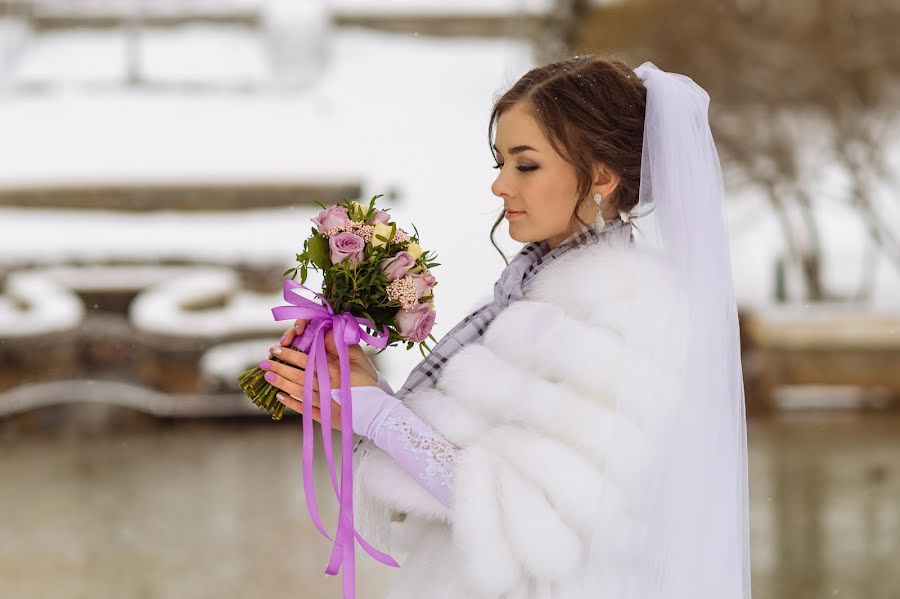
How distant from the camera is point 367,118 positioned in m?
10.7

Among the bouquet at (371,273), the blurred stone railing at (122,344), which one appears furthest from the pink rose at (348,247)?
the blurred stone railing at (122,344)

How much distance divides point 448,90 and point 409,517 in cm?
926

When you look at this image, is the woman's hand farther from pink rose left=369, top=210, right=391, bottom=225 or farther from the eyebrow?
the eyebrow

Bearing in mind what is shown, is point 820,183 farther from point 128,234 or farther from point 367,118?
point 128,234

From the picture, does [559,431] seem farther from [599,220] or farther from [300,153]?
[300,153]

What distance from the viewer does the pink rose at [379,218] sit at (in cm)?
158

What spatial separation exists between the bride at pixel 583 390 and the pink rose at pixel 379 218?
175 millimetres

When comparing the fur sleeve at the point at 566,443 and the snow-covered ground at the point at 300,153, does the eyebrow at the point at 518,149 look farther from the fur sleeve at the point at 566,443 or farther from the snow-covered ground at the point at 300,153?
the snow-covered ground at the point at 300,153

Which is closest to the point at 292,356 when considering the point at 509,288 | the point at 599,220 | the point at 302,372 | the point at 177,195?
the point at 302,372

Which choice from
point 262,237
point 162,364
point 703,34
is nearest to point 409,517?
point 162,364

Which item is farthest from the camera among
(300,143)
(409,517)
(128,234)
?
(300,143)

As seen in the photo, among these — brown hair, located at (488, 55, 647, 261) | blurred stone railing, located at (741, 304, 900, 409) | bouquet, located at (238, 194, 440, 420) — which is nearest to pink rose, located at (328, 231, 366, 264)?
bouquet, located at (238, 194, 440, 420)

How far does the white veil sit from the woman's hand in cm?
44

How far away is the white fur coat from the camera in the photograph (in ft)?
4.70
